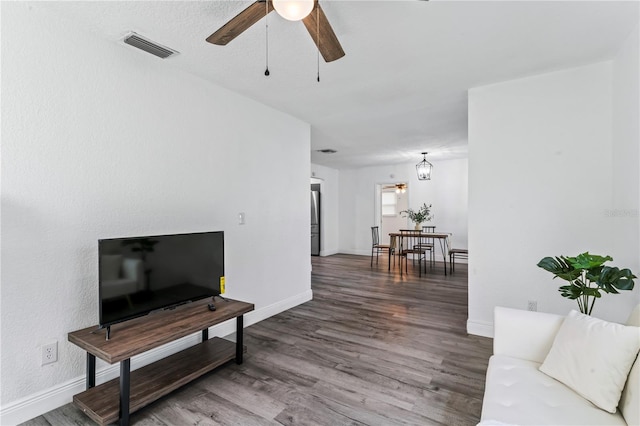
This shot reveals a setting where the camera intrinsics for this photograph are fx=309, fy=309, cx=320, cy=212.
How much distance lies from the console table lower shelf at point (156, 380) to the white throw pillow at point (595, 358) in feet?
7.39

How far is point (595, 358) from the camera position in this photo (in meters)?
1.46

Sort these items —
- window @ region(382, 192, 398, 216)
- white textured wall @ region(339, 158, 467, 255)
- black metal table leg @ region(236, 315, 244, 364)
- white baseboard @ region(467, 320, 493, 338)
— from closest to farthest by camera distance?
black metal table leg @ region(236, 315, 244, 364) → white baseboard @ region(467, 320, 493, 338) → white textured wall @ region(339, 158, 467, 255) → window @ region(382, 192, 398, 216)

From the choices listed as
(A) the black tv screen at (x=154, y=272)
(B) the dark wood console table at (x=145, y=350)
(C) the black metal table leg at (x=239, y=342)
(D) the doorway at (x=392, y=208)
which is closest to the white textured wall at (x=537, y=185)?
(C) the black metal table leg at (x=239, y=342)

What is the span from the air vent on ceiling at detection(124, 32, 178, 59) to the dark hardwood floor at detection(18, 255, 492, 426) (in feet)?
8.43

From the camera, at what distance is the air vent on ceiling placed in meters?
2.24

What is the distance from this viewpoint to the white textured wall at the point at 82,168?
74.0 inches

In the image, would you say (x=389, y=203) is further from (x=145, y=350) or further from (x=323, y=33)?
(x=145, y=350)

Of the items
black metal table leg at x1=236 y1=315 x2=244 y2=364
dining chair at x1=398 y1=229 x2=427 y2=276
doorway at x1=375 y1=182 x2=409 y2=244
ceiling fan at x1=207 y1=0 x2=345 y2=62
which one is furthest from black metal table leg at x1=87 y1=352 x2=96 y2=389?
doorway at x1=375 y1=182 x2=409 y2=244

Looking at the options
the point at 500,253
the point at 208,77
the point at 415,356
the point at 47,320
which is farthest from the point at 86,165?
the point at 500,253

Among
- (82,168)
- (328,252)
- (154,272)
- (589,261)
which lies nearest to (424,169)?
(328,252)

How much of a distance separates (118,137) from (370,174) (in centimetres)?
692

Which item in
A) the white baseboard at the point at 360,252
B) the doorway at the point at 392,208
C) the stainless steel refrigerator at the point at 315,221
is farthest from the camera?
the doorway at the point at 392,208

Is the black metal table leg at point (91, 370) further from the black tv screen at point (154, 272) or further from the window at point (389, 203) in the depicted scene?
the window at point (389, 203)

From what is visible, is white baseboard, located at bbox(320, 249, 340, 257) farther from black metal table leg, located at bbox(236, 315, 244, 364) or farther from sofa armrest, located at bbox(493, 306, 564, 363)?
sofa armrest, located at bbox(493, 306, 564, 363)
